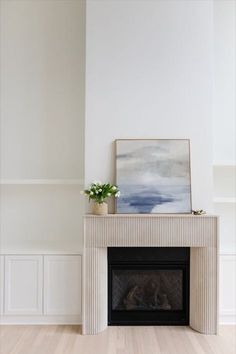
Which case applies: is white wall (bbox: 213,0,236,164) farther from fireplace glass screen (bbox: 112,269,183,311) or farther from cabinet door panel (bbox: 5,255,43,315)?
cabinet door panel (bbox: 5,255,43,315)

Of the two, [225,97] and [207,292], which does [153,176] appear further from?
[225,97]

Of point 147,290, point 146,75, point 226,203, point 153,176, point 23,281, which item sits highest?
point 146,75

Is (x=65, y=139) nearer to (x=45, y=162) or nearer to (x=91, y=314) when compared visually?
(x=45, y=162)

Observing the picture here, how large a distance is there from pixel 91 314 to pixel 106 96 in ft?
6.73

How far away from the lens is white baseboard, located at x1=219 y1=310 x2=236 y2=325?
3.38 meters

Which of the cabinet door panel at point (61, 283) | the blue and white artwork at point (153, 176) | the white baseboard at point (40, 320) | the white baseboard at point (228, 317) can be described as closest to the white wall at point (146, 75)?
the blue and white artwork at point (153, 176)

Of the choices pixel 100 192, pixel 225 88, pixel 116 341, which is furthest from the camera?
pixel 225 88

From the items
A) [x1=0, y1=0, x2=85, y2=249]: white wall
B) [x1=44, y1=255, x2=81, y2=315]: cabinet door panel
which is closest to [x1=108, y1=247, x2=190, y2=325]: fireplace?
[x1=44, y1=255, x2=81, y2=315]: cabinet door panel

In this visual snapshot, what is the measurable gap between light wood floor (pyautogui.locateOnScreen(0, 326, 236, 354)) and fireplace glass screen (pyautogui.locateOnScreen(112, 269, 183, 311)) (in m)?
0.21

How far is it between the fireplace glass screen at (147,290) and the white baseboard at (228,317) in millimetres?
425

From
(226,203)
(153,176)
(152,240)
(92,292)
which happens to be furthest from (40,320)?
(226,203)

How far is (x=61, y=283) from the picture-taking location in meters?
3.33

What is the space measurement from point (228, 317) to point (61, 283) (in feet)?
5.49

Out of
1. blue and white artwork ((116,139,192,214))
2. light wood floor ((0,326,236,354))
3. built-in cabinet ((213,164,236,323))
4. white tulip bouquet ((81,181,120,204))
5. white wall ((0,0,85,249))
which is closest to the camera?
light wood floor ((0,326,236,354))
